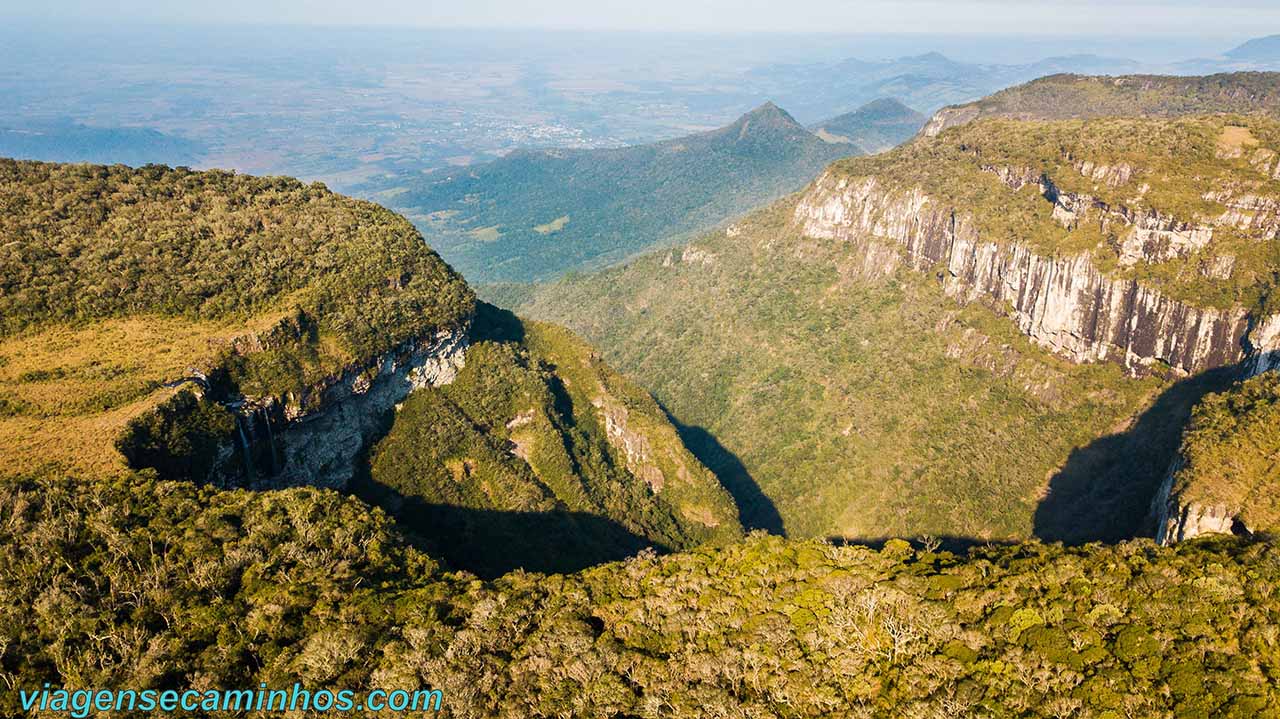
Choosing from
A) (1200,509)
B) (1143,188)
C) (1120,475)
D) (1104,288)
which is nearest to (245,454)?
(1200,509)

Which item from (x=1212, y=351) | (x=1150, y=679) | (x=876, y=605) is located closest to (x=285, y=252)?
(x=876, y=605)

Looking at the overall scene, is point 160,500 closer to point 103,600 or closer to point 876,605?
point 103,600

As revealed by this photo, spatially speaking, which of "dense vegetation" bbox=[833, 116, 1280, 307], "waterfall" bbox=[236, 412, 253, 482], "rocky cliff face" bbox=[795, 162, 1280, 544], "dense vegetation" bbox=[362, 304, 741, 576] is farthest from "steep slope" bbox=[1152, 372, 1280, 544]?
"waterfall" bbox=[236, 412, 253, 482]

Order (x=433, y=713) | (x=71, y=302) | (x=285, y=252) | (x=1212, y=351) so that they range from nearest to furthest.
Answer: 1. (x=433, y=713)
2. (x=71, y=302)
3. (x=285, y=252)
4. (x=1212, y=351)

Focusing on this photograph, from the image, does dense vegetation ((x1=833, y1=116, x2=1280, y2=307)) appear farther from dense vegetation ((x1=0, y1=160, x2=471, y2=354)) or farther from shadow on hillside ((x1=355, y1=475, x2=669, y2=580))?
dense vegetation ((x1=0, y1=160, x2=471, y2=354))

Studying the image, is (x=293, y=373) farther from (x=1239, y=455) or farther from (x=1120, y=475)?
(x=1120, y=475)

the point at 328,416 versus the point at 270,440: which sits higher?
the point at 270,440

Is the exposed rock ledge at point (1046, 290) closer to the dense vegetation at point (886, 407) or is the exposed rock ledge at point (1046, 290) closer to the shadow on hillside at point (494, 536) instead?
the dense vegetation at point (886, 407)

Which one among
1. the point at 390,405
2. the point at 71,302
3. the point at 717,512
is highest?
the point at 71,302
